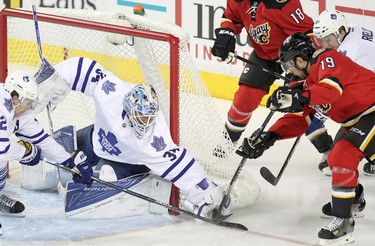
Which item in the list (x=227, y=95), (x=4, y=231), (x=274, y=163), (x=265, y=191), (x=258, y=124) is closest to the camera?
(x=4, y=231)

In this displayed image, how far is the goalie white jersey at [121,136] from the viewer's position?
5.33 meters

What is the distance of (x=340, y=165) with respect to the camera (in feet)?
16.4

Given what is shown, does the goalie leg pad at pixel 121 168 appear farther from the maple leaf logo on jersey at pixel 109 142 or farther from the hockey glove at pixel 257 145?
the hockey glove at pixel 257 145

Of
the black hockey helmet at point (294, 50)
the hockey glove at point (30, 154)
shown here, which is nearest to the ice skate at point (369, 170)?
the black hockey helmet at point (294, 50)

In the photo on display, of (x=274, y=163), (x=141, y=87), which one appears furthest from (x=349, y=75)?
(x=274, y=163)

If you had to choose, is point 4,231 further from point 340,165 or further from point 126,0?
point 126,0

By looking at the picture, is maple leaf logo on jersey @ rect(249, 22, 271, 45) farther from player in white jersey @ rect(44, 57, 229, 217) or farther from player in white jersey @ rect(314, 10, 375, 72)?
player in white jersey @ rect(44, 57, 229, 217)

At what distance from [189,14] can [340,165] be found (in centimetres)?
280

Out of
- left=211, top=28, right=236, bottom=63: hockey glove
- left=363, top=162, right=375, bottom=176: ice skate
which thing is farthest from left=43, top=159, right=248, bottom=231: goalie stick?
left=363, top=162, right=375, bottom=176: ice skate

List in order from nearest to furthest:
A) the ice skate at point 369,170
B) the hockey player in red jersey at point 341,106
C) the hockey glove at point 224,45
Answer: the hockey player in red jersey at point 341,106, the hockey glove at point 224,45, the ice skate at point 369,170

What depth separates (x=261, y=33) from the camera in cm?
601

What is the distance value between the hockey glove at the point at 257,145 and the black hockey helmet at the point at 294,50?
0.37m

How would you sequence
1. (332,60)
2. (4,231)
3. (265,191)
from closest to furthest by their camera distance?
(332,60), (4,231), (265,191)

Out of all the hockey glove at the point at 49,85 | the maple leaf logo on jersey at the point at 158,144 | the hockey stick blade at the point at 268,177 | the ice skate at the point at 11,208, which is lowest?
the ice skate at the point at 11,208
